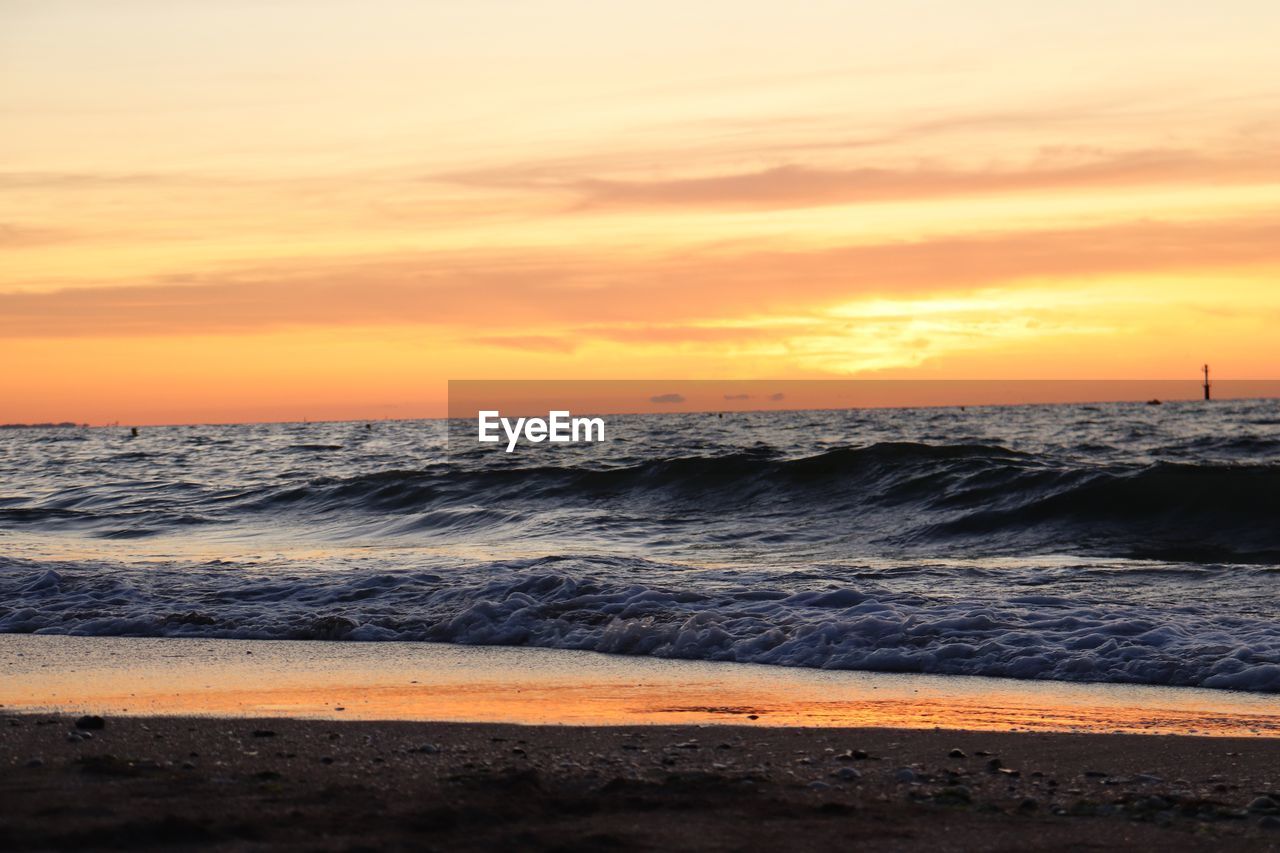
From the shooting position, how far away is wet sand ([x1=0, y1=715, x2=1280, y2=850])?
14.7 feet

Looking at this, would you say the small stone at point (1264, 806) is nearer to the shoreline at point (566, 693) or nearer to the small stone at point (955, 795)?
the small stone at point (955, 795)

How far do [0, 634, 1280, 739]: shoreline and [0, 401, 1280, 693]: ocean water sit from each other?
541mm

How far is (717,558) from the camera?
628 inches

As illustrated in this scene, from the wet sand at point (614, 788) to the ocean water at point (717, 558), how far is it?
285 cm

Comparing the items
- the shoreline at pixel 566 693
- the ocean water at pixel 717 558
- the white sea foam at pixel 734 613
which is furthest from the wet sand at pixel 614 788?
the ocean water at pixel 717 558

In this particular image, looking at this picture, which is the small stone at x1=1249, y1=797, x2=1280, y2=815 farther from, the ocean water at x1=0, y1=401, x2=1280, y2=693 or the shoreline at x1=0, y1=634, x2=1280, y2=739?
the ocean water at x1=0, y1=401, x2=1280, y2=693

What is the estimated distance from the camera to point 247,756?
5.68m

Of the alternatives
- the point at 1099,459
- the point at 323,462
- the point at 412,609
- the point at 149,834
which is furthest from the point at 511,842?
the point at 323,462

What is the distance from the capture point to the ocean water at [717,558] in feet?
32.1

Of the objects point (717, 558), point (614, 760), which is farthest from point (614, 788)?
point (717, 558)

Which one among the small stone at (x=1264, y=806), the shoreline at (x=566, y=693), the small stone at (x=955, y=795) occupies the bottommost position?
the shoreline at (x=566, y=693)

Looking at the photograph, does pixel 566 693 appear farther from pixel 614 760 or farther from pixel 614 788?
pixel 614 788

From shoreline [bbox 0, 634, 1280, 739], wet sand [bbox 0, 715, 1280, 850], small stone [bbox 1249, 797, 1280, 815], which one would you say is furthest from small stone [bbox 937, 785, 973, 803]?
shoreline [bbox 0, 634, 1280, 739]

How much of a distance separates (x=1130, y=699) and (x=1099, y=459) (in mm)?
24873
